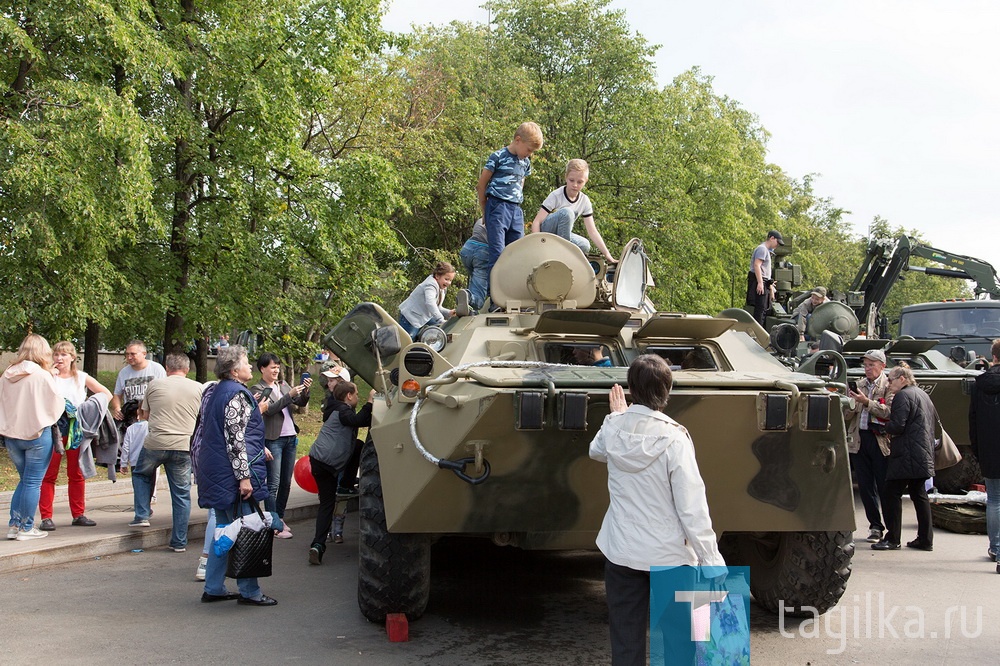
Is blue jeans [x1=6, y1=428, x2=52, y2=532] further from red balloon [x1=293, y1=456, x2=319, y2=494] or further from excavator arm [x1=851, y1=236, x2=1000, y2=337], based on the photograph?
excavator arm [x1=851, y1=236, x2=1000, y2=337]

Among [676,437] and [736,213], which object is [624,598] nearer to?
[676,437]

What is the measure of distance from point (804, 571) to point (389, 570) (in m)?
2.53

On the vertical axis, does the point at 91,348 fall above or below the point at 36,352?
above

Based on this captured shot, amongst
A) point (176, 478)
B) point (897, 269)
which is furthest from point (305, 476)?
point (897, 269)

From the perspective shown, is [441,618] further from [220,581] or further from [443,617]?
[220,581]

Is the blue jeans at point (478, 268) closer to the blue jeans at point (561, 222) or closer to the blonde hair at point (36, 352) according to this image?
the blue jeans at point (561, 222)

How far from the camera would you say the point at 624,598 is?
414 centimetres

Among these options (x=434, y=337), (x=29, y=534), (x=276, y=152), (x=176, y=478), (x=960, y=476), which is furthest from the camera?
(x=276, y=152)

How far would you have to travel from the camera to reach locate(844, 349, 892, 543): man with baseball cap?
902 cm

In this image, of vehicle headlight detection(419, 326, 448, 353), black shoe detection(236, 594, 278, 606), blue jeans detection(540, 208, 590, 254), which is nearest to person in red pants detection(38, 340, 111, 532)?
black shoe detection(236, 594, 278, 606)

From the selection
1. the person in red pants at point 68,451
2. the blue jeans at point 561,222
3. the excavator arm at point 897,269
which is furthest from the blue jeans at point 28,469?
the excavator arm at point 897,269

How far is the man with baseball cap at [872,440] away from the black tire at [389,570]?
184 inches

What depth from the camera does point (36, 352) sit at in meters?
8.29

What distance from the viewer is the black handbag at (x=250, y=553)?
6.29 m
